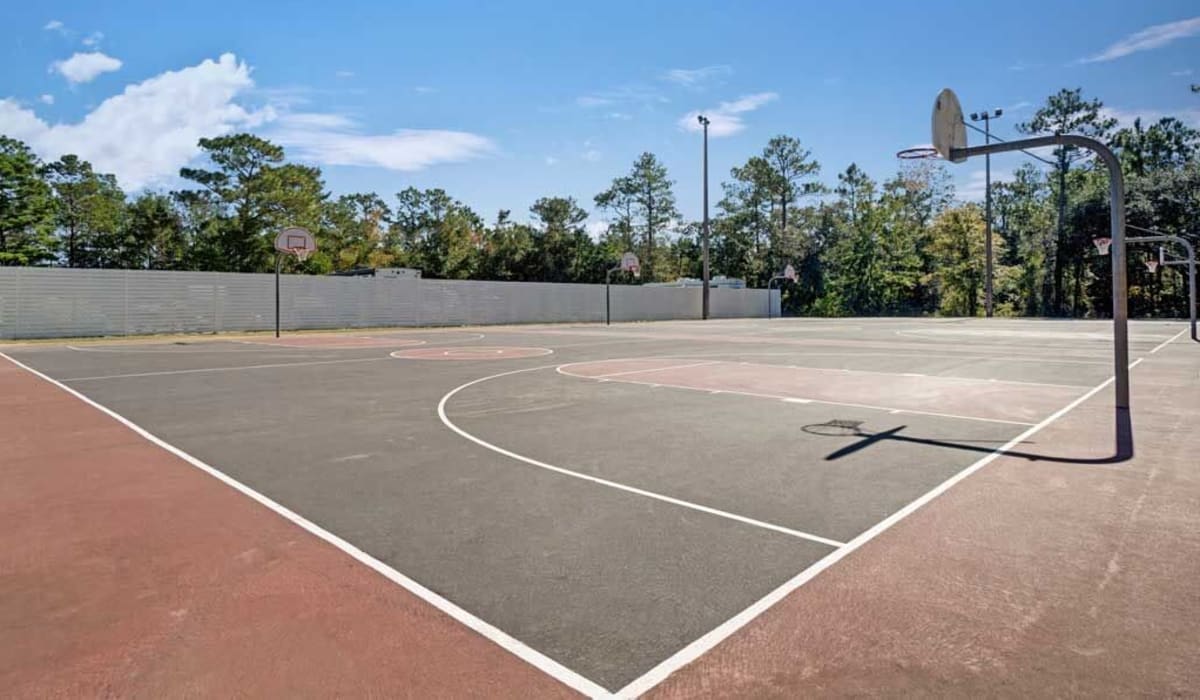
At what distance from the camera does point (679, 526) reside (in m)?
4.70

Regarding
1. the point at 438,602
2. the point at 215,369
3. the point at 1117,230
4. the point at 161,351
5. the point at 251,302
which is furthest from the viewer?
the point at 251,302

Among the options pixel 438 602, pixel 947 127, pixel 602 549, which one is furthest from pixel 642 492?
pixel 947 127

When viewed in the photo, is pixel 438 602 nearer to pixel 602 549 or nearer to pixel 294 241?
pixel 602 549

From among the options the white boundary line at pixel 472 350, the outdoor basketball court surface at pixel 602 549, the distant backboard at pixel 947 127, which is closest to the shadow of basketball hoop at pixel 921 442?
the outdoor basketball court surface at pixel 602 549

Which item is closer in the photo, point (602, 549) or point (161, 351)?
point (602, 549)

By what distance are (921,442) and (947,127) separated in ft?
16.2

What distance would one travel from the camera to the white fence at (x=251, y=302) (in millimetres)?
26578

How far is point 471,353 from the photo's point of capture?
1989 cm

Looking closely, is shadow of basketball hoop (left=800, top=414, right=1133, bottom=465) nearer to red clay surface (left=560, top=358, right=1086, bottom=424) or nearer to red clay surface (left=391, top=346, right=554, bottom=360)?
red clay surface (left=560, top=358, right=1086, bottom=424)

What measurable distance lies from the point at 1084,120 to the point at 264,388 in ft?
207

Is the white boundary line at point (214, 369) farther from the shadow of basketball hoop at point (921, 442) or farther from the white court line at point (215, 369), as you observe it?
the shadow of basketball hoop at point (921, 442)

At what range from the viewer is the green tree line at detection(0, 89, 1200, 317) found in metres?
43.6

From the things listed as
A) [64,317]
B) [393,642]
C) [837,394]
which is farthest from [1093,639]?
[64,317]

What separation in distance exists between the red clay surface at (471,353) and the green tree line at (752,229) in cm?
2832
